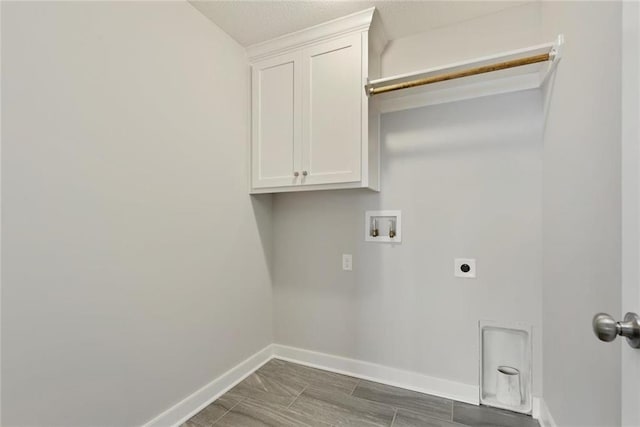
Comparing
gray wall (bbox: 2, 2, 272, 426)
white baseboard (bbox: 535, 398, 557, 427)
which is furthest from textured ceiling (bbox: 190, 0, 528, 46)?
white baseboard (bbox: 535, 398, 557, 427)

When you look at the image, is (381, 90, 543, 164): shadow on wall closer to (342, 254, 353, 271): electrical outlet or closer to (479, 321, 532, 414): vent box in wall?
(342, 254, 353, 271): electrical outlet

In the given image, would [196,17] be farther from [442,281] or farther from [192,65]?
[442,281]

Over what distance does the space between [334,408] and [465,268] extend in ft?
3.90

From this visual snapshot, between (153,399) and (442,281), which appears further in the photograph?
(442,281)

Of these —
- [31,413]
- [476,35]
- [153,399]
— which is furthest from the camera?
[476,35]

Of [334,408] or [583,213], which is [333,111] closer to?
[583,213]

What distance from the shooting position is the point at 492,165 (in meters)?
1.76

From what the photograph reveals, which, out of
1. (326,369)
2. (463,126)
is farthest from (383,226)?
(326,369)

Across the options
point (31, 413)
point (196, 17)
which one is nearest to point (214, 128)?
point (196, 17)

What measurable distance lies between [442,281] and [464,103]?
116 centimetres

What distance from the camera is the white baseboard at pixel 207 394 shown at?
155cm

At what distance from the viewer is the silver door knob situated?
1.78 ft

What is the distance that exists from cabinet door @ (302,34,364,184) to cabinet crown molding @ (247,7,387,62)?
0.17ft

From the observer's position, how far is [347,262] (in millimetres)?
2162
